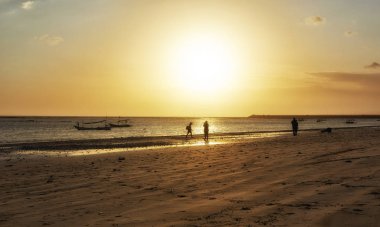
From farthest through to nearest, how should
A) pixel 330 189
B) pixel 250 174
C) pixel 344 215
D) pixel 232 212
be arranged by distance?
pixel 250 174
pixel 330 189
pixel 232 212
pixel 344 215

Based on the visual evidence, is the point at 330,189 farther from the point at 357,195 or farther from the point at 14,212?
the point at 14,212

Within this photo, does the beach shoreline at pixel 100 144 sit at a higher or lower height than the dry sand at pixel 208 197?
lower

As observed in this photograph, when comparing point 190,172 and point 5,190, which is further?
point 190,172

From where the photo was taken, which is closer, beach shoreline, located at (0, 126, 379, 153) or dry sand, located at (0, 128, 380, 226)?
dry sand, located at (0, 128, 380, 226)

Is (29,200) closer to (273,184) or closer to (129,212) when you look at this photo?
(129,212)

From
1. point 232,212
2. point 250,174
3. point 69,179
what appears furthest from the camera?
point 69,179

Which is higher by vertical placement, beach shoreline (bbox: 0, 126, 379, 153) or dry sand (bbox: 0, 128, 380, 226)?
dry sand (bbox: 0, 128, 380, 226)

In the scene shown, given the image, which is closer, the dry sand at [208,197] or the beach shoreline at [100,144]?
the dry sand at [208,197]

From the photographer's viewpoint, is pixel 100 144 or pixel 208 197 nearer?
pixel 208 197

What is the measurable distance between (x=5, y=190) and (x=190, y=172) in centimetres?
589

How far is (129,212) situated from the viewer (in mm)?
8172

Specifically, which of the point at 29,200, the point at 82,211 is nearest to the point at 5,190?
the point at 29,200

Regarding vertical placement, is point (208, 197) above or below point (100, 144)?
above

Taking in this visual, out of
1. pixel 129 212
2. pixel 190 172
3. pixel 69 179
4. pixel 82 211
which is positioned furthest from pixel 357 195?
pixel 69 179
